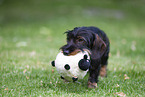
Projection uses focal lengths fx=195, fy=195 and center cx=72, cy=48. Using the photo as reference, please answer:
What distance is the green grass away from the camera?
13.5 ft

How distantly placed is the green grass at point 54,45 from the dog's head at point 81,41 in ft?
2.81

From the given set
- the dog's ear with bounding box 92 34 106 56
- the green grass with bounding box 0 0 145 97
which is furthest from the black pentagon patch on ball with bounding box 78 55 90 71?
the dog's ear with bounding box 92 34 106 56

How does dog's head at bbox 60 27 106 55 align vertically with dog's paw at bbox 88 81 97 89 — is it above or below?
above

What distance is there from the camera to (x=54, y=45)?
29.5ft

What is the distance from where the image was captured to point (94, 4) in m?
19.2

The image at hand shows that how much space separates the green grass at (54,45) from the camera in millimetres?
→ 4102

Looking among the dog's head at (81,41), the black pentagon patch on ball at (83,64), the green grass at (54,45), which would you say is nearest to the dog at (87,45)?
the dog's head at (81,41)

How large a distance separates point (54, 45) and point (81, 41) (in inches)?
204

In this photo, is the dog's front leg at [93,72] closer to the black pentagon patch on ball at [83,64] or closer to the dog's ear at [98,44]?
the dog's ear at [98,44]

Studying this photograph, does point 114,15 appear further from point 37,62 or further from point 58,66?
point 58,66

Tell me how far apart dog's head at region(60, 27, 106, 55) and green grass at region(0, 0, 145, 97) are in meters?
0.86

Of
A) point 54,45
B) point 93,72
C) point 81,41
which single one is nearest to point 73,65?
point 81,41

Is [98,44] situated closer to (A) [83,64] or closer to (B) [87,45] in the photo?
(B) [87,45]

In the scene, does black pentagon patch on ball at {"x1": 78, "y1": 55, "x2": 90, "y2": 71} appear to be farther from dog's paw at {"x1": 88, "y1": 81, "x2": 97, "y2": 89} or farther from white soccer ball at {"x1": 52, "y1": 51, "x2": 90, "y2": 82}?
dog's paw at {"x1": 88, "y1": 81, "x2": 97, "y2": 89}
